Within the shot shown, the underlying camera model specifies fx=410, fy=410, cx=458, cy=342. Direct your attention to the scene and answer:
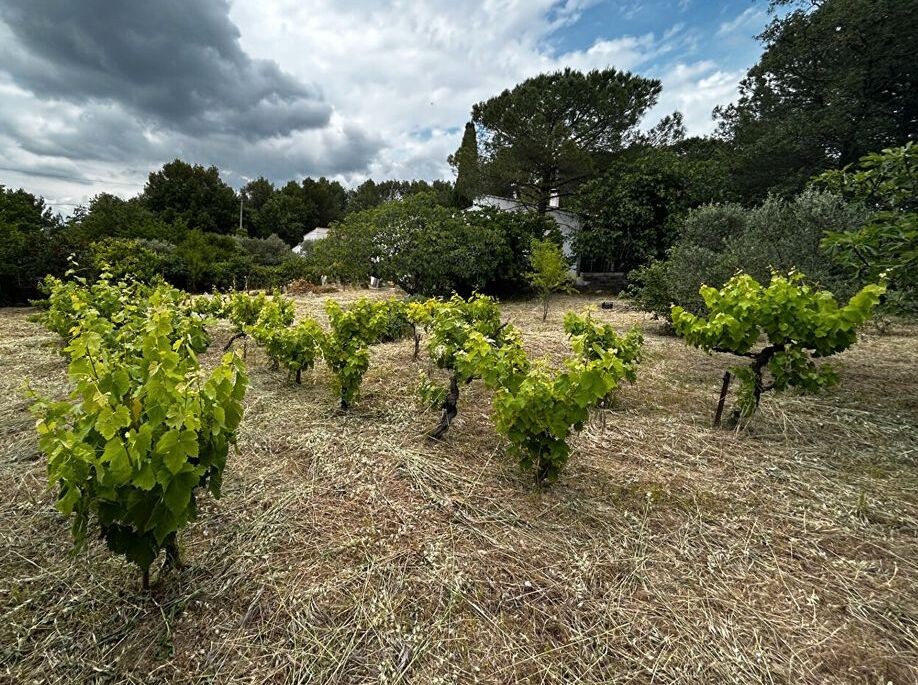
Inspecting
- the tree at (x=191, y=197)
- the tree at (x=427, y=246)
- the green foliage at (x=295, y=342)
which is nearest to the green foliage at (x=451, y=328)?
the green foliage at (x=295, y=342)

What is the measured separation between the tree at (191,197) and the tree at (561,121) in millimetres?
27989

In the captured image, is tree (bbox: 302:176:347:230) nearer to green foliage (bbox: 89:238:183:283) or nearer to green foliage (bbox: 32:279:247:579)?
green foliage (bbox: 89:238:183:283)

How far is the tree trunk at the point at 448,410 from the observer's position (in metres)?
3.89

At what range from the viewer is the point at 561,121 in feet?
52.9

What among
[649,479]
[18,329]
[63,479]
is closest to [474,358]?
[649,479]

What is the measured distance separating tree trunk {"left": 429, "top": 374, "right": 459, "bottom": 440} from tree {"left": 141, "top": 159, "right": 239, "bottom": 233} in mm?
37084

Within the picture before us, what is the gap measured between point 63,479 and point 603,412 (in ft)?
14.5

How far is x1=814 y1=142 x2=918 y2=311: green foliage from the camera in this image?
4098mm

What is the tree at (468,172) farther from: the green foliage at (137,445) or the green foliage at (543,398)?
the green foliage at (137,445)

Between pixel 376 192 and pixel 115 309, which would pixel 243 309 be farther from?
pixel 376 192

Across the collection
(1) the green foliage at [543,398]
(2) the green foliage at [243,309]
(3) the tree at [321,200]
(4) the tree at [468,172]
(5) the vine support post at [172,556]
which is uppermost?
(3) the tree at [321,200]

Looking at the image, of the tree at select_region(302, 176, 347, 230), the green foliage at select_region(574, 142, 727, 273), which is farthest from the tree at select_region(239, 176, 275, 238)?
the green foliage at select_region(574, 142, 727, 273)

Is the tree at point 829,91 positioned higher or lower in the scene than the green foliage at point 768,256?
higher

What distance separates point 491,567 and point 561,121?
17400 millimetres
